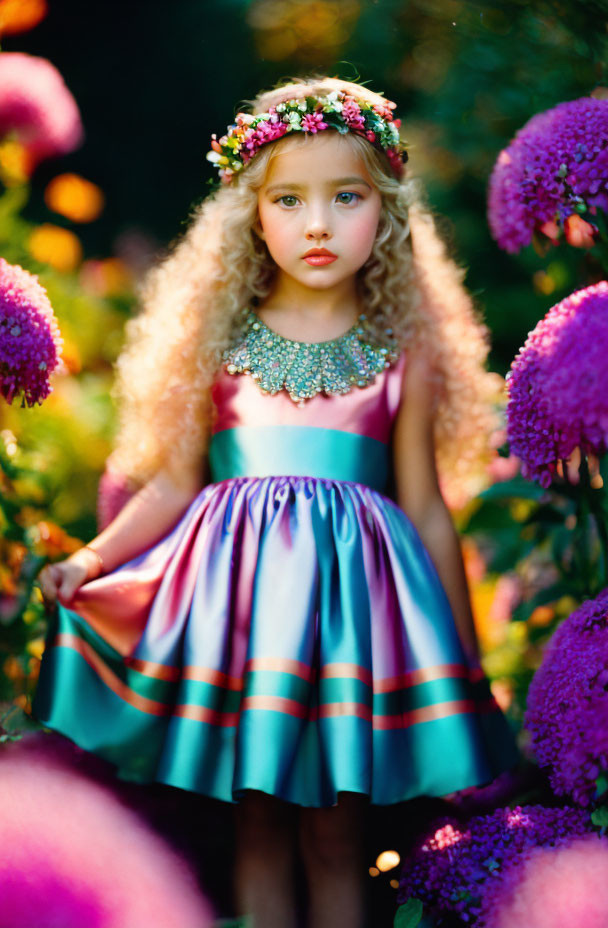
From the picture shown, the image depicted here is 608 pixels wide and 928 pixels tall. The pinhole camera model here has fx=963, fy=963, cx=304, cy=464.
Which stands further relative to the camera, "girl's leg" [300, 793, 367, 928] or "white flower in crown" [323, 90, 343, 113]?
"white flower in crown" [323, 90, 343, 113]

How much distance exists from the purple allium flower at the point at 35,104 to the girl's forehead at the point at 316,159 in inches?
14.7

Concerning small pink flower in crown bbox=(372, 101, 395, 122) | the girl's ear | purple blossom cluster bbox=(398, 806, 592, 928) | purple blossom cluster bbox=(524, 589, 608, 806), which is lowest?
purple blossom cluster bbox=(398, 806, 592, 928)

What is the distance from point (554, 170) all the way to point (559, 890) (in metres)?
0.76

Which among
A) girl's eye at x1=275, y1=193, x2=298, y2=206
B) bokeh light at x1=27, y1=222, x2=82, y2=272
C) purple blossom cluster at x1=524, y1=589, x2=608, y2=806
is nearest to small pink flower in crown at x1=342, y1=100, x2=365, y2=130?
girl's eye at x1=275, y1=193, x2=298, y2=206

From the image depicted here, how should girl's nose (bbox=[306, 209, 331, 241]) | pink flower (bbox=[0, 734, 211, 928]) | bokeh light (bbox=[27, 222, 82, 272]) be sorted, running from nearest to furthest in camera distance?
pink flower (bbox=[0, 734, 211, 928]), girl's nose (bbox=[306, 209, 331, 241]), bokeh light (bbox=[27, 222, 82, 272])

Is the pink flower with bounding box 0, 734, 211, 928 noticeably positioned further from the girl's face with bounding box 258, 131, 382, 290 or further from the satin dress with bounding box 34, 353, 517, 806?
the girl's face with bounding box 258, 131, 382, 290

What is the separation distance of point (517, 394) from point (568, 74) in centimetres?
50

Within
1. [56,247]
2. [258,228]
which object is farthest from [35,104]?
[258,228]

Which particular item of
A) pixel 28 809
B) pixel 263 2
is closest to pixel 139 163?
pixel 263 2

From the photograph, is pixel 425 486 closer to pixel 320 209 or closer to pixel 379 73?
pixel 320 209

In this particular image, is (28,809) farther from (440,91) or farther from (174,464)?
(440,91)

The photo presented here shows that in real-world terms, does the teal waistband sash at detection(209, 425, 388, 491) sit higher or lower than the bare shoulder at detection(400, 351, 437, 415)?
lower

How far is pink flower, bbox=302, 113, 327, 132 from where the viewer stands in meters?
1.19

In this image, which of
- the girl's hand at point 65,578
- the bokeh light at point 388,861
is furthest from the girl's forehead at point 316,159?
the bokeh light at point 388,861
